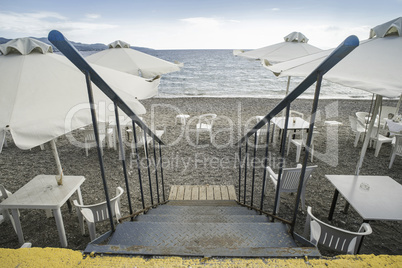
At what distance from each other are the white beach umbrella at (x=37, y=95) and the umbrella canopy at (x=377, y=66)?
2793 mm

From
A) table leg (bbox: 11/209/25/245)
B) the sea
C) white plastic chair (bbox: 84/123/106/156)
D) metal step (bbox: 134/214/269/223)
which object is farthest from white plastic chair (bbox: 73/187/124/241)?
the sea

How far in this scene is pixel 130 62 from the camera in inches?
247

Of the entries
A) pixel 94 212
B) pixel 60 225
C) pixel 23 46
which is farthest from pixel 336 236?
pixel 23 46

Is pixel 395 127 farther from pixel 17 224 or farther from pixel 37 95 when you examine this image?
pixel 17 224

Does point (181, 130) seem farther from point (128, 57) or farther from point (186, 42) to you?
point (186, 42)

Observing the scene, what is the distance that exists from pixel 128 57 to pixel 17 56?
3.93 meters

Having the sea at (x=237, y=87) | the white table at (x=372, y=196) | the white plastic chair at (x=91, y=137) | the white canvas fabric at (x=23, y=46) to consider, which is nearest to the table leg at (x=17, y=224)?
the white canvas fabric at (x=23, y=46)

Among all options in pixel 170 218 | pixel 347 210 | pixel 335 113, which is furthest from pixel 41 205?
pixel 335 113

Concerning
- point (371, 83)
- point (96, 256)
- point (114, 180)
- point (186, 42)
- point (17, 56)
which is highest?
point (186, 42)

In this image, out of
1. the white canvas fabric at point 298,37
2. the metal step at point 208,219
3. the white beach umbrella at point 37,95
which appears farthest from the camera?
the white canvas fabric at point 298,37

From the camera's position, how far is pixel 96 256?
1.28 m

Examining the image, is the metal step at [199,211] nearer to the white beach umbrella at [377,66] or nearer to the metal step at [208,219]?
the metal step at [208,219]

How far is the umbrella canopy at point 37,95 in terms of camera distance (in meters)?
2.04

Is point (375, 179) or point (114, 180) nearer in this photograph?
point (375, 179)
